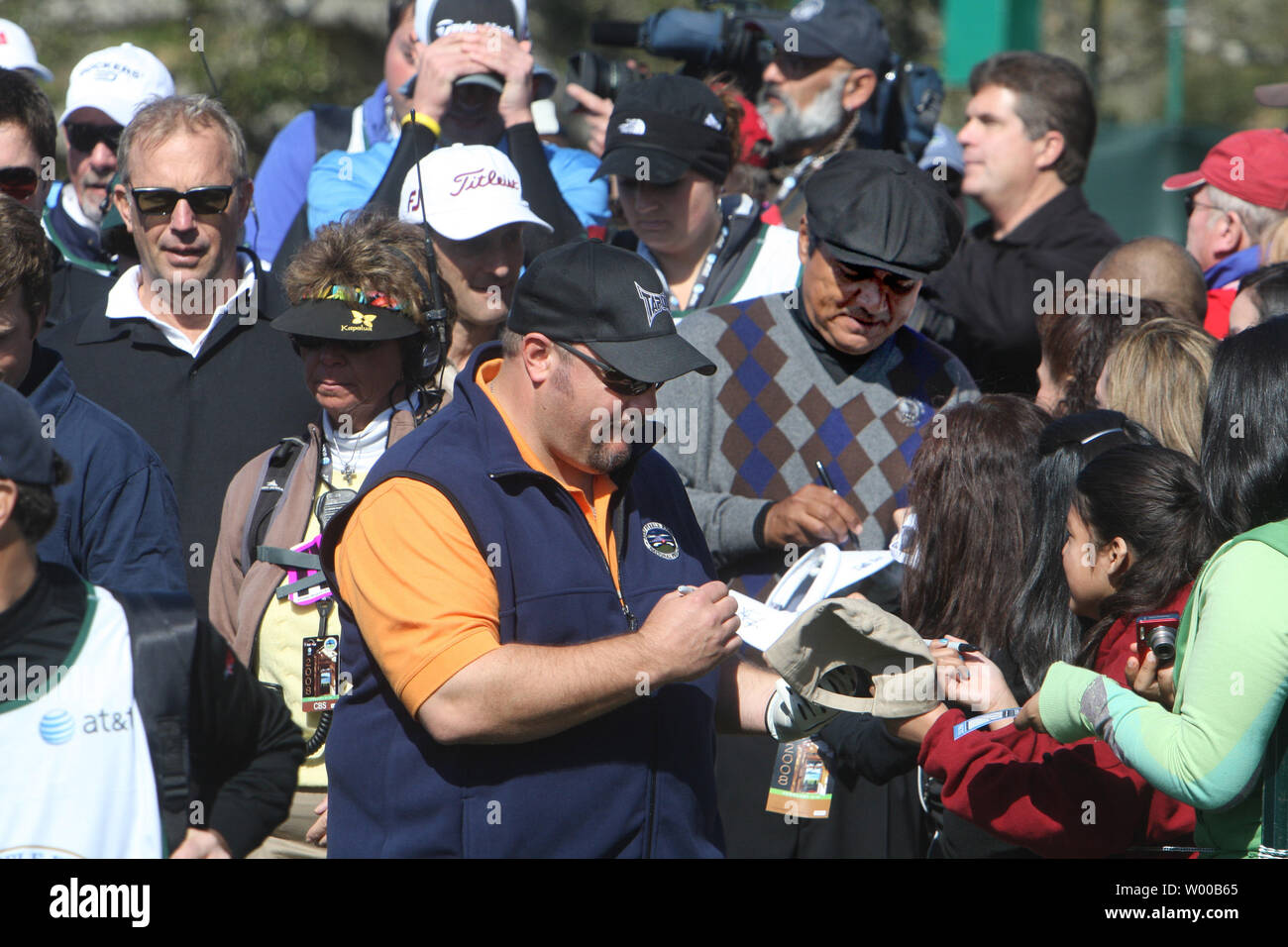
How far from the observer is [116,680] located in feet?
7.66

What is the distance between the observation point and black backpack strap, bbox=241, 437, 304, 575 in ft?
11.3

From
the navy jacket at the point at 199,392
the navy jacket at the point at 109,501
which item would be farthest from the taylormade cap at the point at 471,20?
the navy jacket at the point at 109,501

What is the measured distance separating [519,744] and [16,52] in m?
3.92

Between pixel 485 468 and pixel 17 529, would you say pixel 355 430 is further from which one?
pixel 17 529

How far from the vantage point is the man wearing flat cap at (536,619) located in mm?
2490

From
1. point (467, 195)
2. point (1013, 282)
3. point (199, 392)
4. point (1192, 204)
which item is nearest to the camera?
point (199, 392)

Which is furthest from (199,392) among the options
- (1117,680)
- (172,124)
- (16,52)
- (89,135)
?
(1117,680)

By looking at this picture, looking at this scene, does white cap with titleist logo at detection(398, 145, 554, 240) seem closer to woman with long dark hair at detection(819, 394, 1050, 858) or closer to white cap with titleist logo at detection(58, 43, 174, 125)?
white cap with titleist logo at detection(58, 43, 174, 125)

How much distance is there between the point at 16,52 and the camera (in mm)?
5250

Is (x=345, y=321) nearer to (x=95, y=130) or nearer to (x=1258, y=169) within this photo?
(x=95, y=130)

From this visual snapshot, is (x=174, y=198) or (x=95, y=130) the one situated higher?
(x=95, y=130)

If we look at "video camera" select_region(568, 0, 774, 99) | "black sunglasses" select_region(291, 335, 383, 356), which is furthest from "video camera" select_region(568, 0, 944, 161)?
"black sunglasses" select_region(291, 335, 383, 356)

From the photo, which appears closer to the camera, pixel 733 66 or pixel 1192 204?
pixel 1192 204

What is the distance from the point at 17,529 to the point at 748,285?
2744mm
